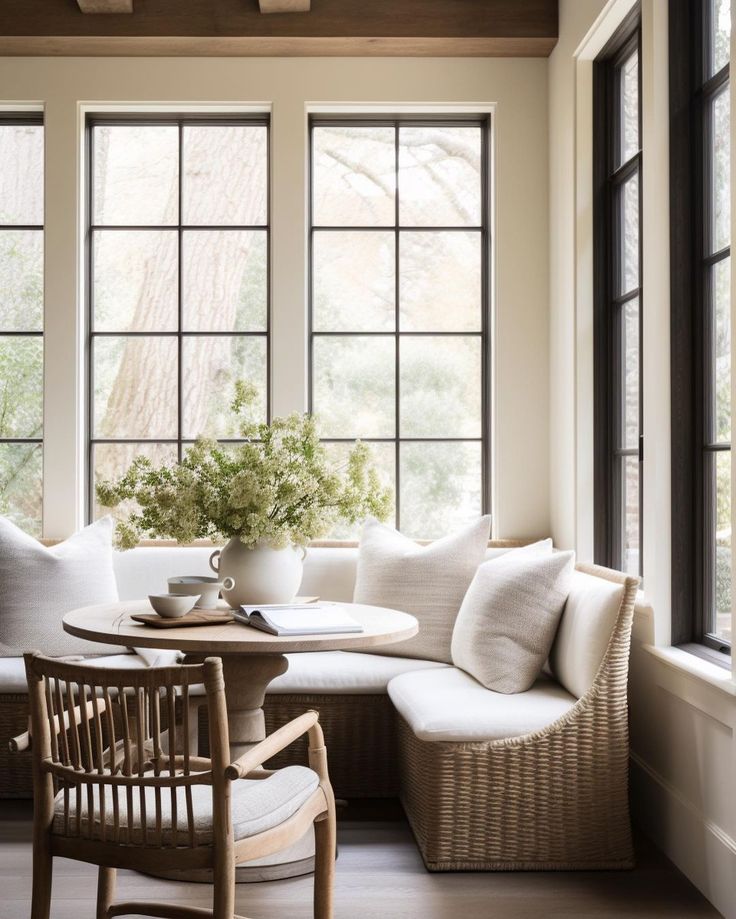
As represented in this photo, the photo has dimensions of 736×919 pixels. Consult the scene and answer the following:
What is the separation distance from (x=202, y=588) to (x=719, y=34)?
7.53 feet

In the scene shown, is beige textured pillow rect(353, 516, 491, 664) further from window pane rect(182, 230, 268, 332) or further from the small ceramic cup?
window pane rect(182, 230, 268, 332)

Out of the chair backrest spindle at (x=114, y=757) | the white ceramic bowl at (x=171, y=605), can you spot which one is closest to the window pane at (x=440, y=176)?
the white ceramic bowl at (x=171, y=605)

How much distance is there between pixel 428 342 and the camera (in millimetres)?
4363

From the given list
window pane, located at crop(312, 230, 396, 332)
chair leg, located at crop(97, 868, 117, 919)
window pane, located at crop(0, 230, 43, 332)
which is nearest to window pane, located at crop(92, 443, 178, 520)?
window pane, located at crop(0, 230, 43, 332)

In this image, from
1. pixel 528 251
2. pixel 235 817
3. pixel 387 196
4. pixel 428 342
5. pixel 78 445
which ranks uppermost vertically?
pixel 387 196

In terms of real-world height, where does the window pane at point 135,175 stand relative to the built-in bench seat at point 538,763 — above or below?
above

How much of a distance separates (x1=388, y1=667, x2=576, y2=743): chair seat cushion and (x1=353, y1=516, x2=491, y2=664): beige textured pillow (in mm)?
381

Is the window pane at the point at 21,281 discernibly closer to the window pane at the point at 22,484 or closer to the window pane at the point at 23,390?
the window pane at the point at 23,390

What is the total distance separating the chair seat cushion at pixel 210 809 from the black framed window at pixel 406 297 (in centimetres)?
238

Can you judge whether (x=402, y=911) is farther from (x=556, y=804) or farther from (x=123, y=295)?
(x=123, y=295)

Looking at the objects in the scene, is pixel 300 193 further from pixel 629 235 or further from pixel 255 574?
pixel 255 574

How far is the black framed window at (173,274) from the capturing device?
4.33 meters

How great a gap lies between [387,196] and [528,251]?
27.5 inches

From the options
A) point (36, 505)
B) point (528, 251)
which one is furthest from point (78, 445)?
point (528, 251)
